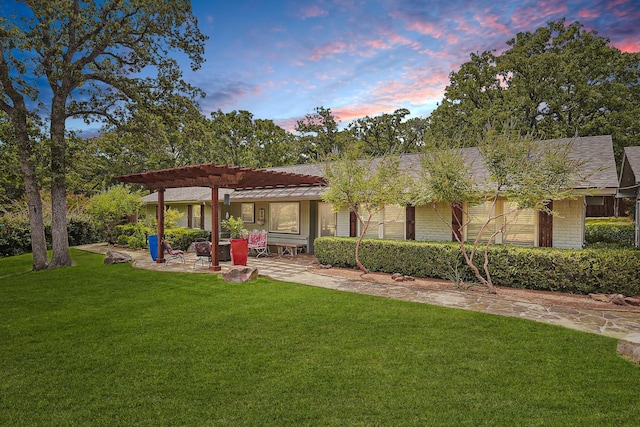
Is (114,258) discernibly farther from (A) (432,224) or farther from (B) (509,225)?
(B) (509,225)

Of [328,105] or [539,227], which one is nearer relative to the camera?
[539,227]

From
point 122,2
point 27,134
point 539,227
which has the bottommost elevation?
point 539,227

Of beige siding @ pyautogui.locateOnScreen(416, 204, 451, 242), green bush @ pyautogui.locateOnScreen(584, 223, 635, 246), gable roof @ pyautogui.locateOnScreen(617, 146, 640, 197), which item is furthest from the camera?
green bush @ pyautogui.locateOnScreen(584, 223, 635, 246)

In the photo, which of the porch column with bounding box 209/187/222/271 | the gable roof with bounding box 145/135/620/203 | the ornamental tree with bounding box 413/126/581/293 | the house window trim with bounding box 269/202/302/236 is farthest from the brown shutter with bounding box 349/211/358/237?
the porch column with bounding box 209/187/222/271

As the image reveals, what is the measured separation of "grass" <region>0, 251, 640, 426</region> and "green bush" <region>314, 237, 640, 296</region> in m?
2.87

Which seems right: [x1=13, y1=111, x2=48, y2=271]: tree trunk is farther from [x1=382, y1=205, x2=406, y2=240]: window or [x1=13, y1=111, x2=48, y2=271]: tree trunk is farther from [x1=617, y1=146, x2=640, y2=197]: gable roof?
[x1=617, y1=146, x2=640, y2=197]: gable roof

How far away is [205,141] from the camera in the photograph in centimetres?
1459

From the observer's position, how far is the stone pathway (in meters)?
5.81

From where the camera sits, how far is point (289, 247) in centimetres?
1455

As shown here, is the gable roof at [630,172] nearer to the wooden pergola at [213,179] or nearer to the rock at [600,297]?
the rock at [600,297]

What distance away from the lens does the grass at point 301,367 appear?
3.31 m

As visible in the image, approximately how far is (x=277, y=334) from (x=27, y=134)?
11.6 metres

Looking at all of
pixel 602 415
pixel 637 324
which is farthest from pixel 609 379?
pixel 637 324

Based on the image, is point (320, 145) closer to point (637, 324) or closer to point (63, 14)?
point (63, 14)
